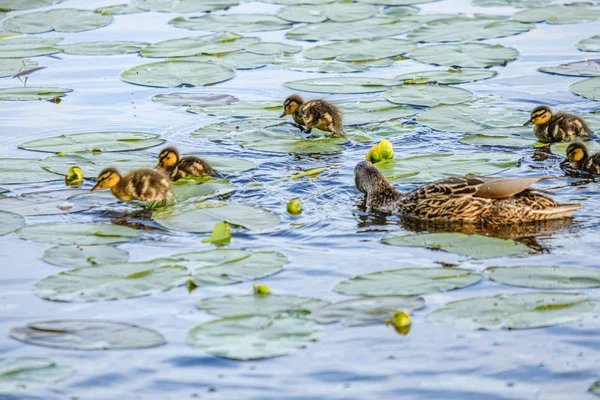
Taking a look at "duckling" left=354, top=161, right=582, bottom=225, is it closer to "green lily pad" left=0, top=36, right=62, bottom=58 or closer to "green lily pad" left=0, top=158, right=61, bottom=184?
"green lily pad" left=0, top=158, right=61, bottom=184

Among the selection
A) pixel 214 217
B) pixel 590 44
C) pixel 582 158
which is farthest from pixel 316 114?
pixel 590 44

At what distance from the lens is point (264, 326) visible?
5.95m

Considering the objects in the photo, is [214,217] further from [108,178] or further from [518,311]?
[518,311]

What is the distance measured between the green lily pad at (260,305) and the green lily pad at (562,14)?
983cm

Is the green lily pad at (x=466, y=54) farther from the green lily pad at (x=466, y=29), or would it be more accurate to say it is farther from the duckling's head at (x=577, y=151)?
the duckling's head at (x=577, y=151)

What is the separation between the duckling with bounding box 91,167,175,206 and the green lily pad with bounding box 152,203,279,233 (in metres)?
0.27

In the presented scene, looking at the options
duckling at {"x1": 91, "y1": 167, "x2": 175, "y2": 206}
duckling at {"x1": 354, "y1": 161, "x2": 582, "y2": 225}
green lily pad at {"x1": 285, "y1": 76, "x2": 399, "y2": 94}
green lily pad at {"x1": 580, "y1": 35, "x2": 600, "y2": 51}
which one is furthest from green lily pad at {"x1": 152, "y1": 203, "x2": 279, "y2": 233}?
green lily pad at {"x1": 580, "y1": 35, "x2": 600, "y2": 51}

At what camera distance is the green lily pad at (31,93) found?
11898mm

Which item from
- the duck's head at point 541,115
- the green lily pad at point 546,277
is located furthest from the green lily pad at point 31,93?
the green lily pad at point 546,277

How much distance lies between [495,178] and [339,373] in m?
3.31

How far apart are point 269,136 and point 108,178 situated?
258 centimetres

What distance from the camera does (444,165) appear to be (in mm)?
9484

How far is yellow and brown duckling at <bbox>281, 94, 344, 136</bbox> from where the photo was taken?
421 inches

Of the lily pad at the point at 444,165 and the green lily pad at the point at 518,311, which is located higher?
the green lily pad at the point at 518,311
